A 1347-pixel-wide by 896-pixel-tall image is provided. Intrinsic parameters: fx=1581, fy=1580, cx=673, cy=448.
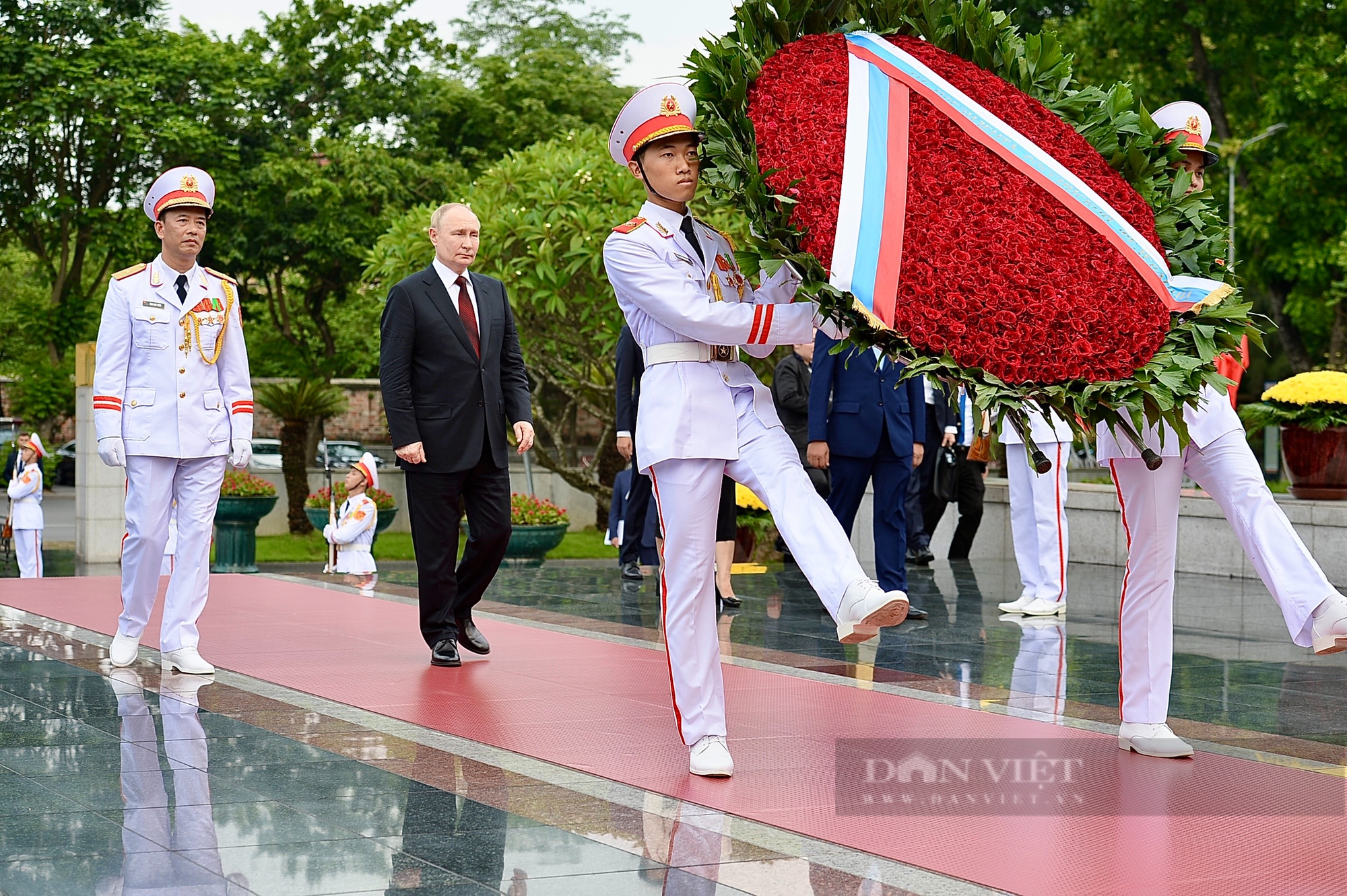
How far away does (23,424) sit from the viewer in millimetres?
33125

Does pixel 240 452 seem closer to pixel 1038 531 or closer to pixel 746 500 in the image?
pixel 1038 531

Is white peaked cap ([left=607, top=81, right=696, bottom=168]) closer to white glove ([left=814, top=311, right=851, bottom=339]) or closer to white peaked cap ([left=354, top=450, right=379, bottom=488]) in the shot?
white glove ([left=814, top=311, right=851, bottom=339])

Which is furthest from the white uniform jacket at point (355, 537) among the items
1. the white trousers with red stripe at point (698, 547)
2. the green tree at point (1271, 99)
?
the green tree at point (1271, 99)

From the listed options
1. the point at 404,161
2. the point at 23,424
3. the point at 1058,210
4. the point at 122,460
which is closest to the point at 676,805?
the point at 1058,210

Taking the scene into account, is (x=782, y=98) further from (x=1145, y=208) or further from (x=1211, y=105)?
(x=1211, y=105)

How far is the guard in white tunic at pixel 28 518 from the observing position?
53.5ft

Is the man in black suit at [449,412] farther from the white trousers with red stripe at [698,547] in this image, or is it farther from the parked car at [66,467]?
the parked car at [66,467]

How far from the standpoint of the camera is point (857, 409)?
945 centimetres

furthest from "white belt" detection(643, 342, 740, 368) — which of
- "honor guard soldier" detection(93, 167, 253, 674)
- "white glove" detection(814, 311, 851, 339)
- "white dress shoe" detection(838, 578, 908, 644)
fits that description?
"honor guard soldier" detection(93, 167, 253, 674)

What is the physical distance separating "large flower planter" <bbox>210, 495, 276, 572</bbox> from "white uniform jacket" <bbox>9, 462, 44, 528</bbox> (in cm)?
182

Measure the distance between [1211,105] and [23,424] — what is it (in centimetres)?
2475

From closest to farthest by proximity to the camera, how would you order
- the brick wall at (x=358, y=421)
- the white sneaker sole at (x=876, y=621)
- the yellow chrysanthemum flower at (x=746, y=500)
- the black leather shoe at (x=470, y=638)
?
1. the white sneaker sole at (x=876, y=621)
2. the black leather shoe at (x=470, y=638)
3. the yellow chrysanthemum flower at (x=746, y=500)
4. the brick wall at (x=358, y=421)

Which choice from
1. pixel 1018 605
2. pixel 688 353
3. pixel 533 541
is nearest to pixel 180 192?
pixel 688 353

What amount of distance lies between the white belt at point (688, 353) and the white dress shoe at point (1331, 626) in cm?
202
